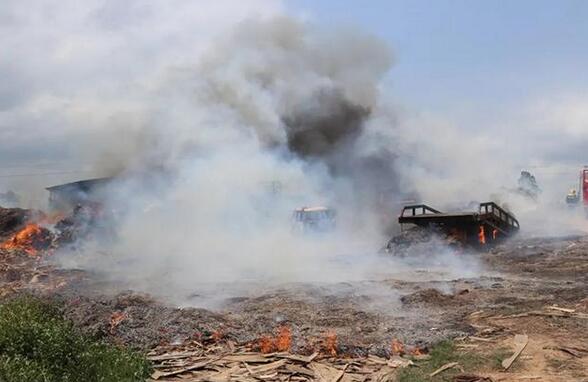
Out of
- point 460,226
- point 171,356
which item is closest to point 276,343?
point 171,356

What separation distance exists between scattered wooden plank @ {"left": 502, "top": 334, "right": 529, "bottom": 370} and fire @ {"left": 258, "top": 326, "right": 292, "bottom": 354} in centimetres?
353

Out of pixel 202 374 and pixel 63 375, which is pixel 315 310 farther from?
pixel 63 375

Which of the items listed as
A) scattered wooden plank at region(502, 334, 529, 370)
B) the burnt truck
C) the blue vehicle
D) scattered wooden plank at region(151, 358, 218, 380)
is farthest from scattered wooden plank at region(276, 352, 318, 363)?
the blue vehicle

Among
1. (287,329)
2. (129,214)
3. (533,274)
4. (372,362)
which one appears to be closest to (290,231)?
(129,214)

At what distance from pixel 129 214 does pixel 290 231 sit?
25.0ft

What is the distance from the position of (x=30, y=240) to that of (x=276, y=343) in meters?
18.0

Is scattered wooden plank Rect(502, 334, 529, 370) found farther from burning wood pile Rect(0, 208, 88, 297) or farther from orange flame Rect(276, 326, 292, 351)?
burning wood pile Rect(0, 208, 88, 297)

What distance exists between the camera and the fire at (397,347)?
9.20 meters

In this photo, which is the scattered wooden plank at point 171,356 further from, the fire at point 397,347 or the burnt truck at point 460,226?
the burnt truck at point 460,226

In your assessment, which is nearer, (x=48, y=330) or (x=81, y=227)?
(x=48, y=330)

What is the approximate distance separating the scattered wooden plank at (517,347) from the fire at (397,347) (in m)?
1.64

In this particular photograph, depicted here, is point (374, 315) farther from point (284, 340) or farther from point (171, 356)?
point (171, 356)

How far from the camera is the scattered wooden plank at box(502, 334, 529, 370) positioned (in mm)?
8414

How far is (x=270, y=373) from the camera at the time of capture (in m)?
8.30
